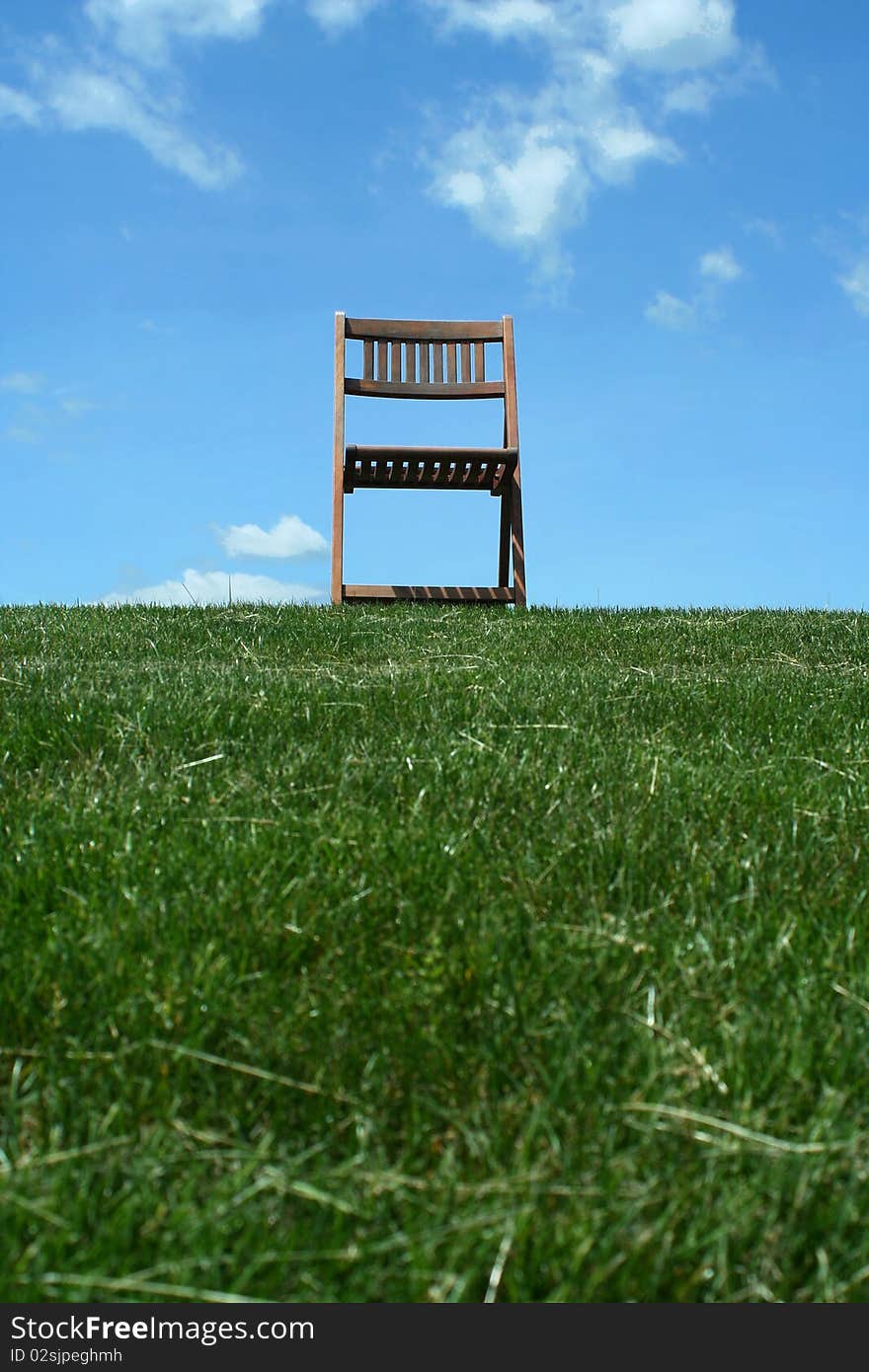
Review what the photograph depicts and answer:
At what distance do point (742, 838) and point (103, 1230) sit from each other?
1331mm

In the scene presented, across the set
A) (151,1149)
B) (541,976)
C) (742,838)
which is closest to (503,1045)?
(541,976)

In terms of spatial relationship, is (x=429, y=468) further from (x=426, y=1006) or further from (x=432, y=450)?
(x=426, y=1006)

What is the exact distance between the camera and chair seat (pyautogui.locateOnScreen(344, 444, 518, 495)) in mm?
5688

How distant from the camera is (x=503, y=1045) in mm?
1314

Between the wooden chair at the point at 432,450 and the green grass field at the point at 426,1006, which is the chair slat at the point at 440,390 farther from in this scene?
the green grass field at the point at 426,1006

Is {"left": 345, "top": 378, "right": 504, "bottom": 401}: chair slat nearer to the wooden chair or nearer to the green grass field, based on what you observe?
the wooden chair

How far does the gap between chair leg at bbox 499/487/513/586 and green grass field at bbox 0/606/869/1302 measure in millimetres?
3547

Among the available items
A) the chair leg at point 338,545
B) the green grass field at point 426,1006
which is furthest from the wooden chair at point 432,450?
the green grass field at point 426,1006

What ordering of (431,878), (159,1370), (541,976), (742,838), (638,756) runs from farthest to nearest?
(638,756) → (742,838) → (431,878) → (541,976) → (159,1370)

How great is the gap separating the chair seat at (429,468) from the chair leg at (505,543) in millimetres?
127

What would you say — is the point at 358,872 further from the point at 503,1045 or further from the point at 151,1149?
the point at 151,1149

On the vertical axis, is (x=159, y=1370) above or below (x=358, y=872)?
below

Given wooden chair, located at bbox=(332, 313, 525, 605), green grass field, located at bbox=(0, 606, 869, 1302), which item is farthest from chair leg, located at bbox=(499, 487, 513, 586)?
green grass field, located at bbox=(0, 606, 869, 1302)

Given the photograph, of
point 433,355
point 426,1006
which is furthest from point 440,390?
point 426,1006
